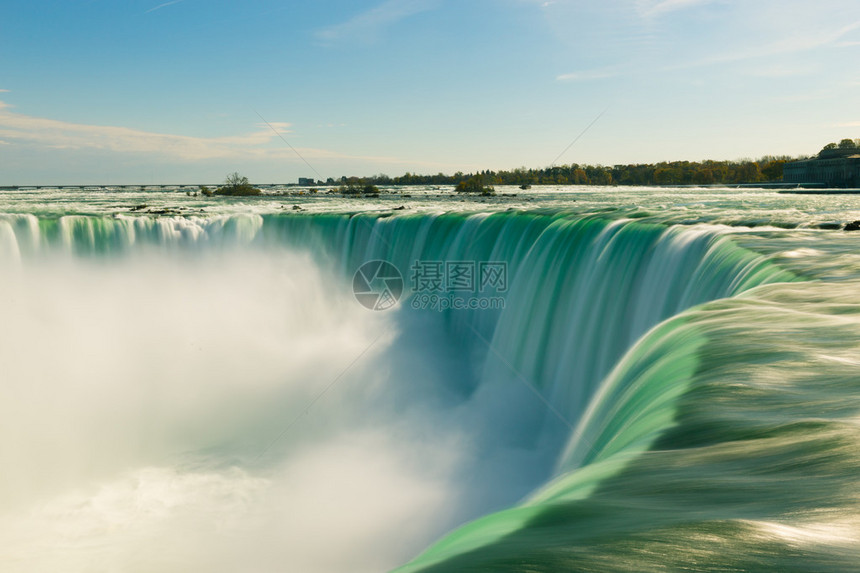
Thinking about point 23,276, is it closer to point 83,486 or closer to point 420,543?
point 83,486

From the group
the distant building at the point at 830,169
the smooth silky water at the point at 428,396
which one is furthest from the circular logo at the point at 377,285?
the distant building at the point at 830,169

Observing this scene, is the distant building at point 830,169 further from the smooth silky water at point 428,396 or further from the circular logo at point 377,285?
the circular logo at point 377,285

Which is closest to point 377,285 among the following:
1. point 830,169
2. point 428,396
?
point 428,396

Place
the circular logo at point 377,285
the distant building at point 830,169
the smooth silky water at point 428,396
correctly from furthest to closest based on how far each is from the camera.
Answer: the distant building at point 830,169 → the circular logo at point 377,285 → the smooth silky water at point 428,396

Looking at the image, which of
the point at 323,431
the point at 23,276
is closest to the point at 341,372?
the point at 323,431

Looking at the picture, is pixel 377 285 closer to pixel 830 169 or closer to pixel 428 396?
pixel 428 396

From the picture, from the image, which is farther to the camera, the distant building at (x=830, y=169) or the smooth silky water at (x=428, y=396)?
the distant building at (x=830, y=169)

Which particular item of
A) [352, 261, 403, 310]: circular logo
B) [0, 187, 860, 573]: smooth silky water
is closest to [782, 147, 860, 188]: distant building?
[0, 187, 860, 573]: smooth silky water
